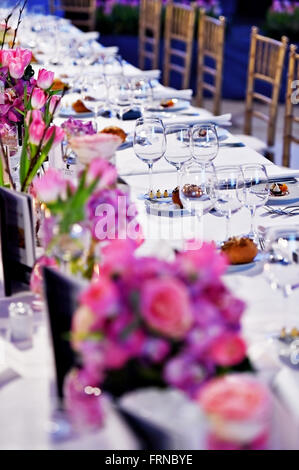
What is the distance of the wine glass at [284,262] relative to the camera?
5.11 feet

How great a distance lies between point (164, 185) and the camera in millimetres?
2453

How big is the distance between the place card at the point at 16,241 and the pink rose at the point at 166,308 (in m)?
0.74

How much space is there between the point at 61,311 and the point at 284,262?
49cm

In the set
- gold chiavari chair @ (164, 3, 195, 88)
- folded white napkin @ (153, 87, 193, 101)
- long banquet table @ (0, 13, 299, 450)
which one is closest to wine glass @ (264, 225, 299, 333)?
long banquet table @ (0, 13, 299, 450)

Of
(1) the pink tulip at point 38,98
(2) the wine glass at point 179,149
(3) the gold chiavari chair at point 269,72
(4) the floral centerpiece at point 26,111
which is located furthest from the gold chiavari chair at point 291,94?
(1) the pink tulip at point 38,98

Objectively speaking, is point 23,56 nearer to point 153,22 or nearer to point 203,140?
point 203,140

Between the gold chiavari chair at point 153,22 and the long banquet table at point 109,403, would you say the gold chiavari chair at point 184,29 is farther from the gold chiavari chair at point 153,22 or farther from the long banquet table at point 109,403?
the long banquet table at point 109,403

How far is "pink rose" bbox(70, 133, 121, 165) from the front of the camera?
163 cm

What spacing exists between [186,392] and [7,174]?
39.9 inches

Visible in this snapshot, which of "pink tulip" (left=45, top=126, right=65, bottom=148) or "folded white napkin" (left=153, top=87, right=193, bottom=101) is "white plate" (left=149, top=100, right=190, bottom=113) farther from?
"pink tulip" (left=45, top=126, right=65, bottom=148)

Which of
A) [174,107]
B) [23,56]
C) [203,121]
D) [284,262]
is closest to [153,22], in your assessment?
[174,107]

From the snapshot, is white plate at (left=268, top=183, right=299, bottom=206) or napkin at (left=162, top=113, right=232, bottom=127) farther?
napkin at (left=162, top=113, right=232, bottom=127)

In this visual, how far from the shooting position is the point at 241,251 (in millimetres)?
1835

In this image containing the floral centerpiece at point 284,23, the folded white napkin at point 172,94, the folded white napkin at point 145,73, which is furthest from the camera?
the floral centerpiece at point 284,23
